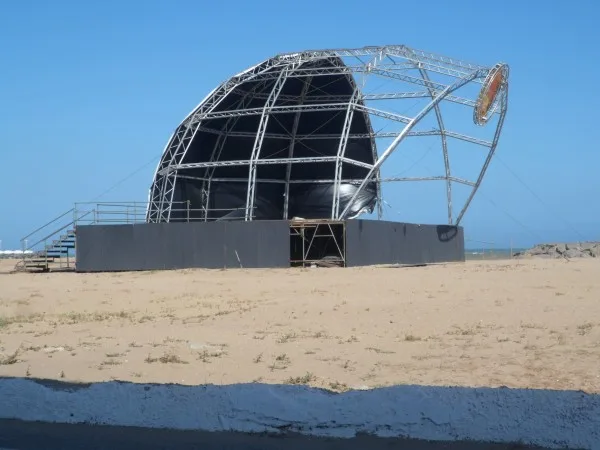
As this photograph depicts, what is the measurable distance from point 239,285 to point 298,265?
981 centimetres

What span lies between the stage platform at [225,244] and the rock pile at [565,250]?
58.6 ft

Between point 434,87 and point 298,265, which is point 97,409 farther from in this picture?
point 434,87

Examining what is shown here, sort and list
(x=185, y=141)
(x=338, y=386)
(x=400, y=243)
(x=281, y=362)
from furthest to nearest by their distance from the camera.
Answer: (x=185, y=141) → (x=400, y=243) → (x=281, y=362) → (x=338, y=386)

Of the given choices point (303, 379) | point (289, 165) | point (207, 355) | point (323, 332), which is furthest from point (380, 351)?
point (289, 165)

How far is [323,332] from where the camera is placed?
1523 centimetres

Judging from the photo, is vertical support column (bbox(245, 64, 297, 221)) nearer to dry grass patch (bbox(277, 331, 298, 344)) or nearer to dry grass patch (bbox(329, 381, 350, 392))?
dry grass patch (bbox(277, 331, 298, 344))

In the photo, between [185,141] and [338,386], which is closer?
[338,386]

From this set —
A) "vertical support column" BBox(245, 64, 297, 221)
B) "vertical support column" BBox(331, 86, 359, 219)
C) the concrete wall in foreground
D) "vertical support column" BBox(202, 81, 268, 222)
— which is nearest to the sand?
the concrete wall in foreground

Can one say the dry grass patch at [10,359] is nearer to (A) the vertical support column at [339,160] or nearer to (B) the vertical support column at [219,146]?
(A) the vertical support column at [339,160]

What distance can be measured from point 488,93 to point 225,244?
1536 cm

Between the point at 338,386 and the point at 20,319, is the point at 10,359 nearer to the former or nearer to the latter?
the point at 338,386

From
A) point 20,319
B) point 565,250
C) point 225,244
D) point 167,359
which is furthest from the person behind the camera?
point 565,250

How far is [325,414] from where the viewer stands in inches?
301

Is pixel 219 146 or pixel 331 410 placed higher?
pixel 219 146
